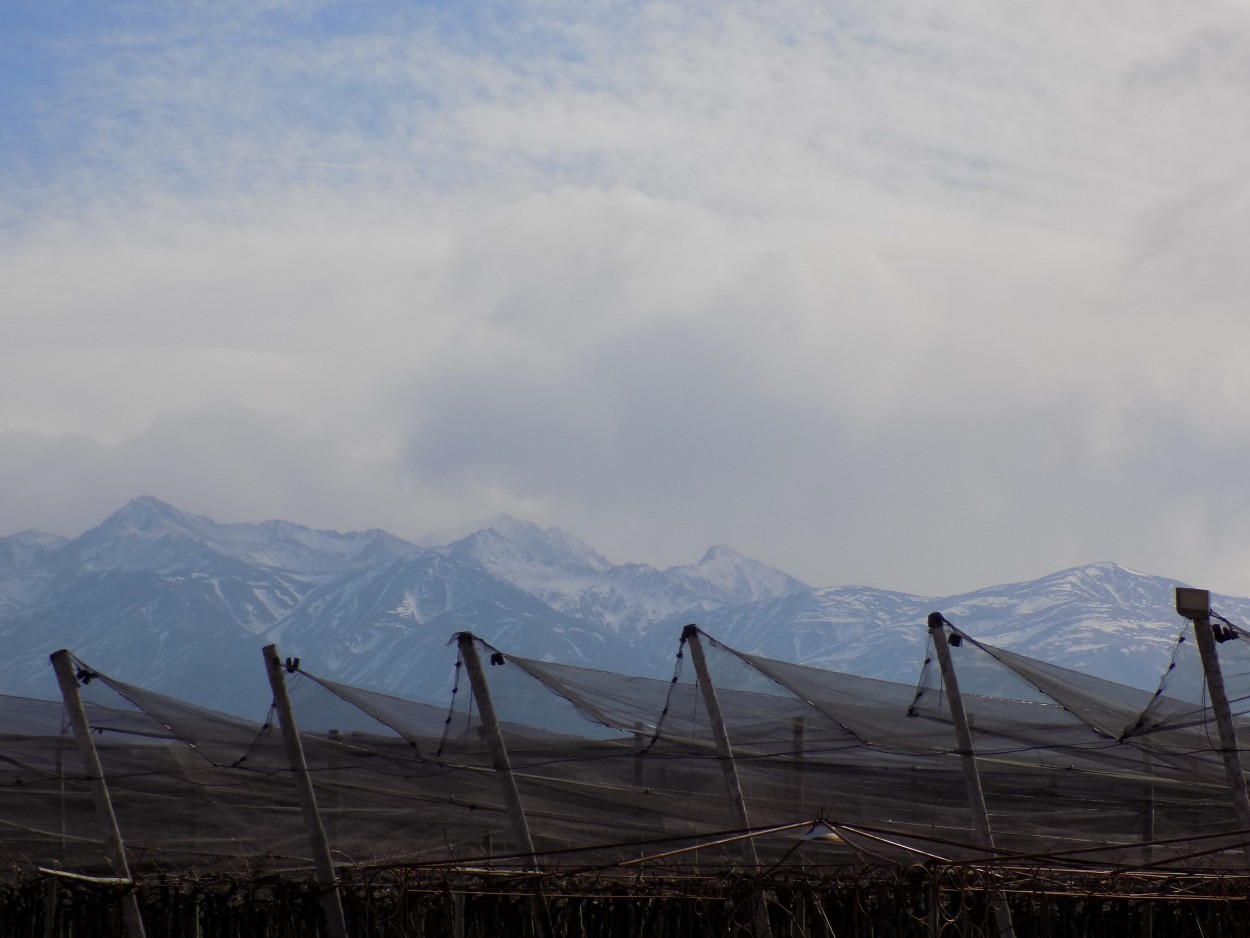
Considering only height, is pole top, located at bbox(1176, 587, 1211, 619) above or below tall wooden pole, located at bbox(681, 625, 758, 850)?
above

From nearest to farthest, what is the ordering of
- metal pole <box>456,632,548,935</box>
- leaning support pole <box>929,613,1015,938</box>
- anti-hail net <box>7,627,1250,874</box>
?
leaning support pole <box>929,613,1015,938</box> < metal pole <box>456,632,548,935</box> < anti-hail net <box>7,627,1250,874</box>

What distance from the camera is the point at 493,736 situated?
1376cm

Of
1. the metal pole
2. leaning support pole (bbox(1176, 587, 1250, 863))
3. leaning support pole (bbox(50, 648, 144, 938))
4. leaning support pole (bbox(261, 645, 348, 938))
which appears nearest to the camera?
leaning support pole (bbox(261, 645, 348, 938))

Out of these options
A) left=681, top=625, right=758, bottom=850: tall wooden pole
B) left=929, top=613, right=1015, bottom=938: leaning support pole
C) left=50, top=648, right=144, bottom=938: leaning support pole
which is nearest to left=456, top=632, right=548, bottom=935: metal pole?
left=681, top=625, right=758, bottom=850: tall wooden pole

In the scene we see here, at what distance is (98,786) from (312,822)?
5.80 feet

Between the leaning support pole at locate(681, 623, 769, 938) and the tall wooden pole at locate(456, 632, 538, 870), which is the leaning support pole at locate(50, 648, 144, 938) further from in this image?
the leaning support pole at locate(681, 623, 769, 938)

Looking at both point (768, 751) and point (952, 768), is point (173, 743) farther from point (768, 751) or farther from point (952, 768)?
point (952, 768)

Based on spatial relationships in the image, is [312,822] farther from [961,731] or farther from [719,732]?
[961,731]

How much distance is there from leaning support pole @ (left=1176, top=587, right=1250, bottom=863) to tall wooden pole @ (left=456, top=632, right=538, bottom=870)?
220 inches

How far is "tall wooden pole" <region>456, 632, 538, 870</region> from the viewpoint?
13.8 m

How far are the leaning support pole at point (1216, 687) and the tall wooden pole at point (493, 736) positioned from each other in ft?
18.3

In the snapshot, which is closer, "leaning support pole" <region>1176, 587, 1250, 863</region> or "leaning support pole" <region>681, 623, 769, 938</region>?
"leaning support pole" <region>1176, 587, 1250, 863</region>

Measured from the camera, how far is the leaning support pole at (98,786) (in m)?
12.5

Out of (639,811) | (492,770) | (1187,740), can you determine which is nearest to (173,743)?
(492,770)
